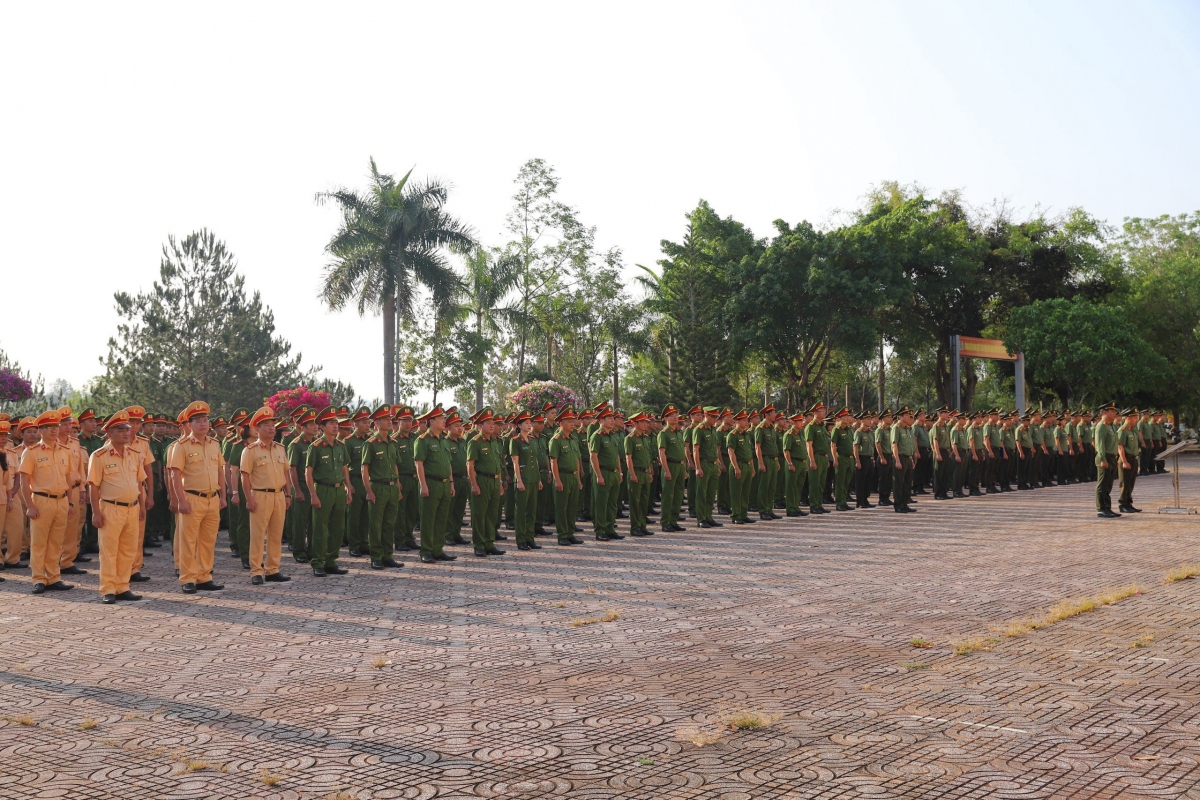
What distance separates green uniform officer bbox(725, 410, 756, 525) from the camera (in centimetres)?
1634

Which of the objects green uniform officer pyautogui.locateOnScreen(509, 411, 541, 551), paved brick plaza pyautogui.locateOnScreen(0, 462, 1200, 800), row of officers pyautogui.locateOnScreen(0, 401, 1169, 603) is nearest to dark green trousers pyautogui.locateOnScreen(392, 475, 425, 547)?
row of officers pyautogui.locateOnScreen(0, 401, 1169, 603)

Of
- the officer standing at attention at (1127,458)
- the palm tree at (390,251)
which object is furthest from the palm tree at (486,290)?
the officer standing at attention at (1127,458)

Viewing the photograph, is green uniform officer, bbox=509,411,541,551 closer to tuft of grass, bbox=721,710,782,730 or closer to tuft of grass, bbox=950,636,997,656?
tuft of grass, bbox=950,636,997,656

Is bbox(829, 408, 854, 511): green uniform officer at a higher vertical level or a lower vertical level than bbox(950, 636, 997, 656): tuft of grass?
higher

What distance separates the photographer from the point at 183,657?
7062 mm

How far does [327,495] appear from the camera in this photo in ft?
37.0

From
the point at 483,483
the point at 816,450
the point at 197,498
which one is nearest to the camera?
the point at 197,498

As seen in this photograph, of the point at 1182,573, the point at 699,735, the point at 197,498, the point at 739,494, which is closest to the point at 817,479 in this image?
the point at 739,494

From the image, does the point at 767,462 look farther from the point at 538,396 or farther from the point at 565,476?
the point at 538,396

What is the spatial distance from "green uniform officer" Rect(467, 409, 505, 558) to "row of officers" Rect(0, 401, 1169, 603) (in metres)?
0.02

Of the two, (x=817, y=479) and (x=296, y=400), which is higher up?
(x=296, y=400)

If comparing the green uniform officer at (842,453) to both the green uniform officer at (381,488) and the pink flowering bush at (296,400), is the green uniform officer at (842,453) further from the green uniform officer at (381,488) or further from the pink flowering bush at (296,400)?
the pink flowering bush at (296,400)

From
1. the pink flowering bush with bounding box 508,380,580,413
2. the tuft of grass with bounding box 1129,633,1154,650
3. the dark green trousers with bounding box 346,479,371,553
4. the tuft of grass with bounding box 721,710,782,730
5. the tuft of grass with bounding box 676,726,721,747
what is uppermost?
the pink flowering bush with bounding box 508,380,580,413

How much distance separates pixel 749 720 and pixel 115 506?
22.4ft
